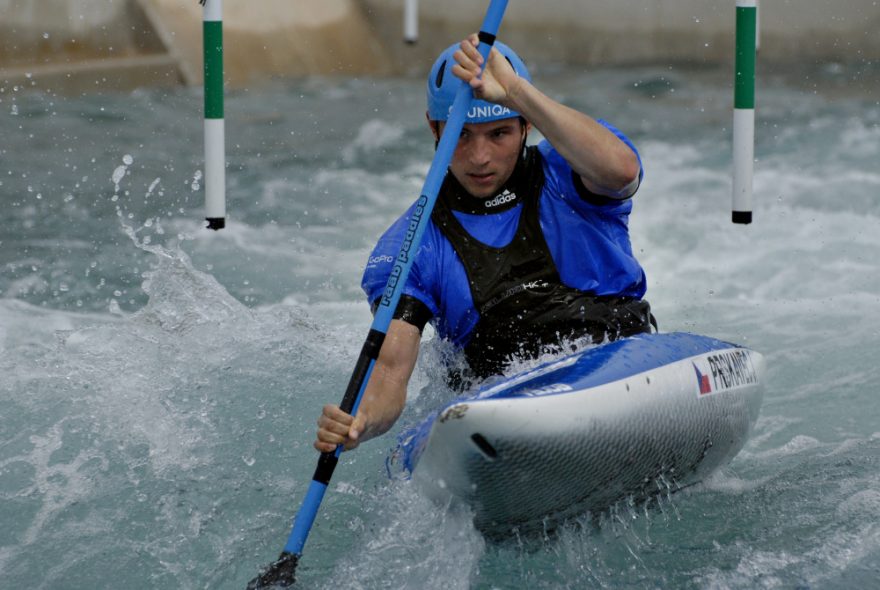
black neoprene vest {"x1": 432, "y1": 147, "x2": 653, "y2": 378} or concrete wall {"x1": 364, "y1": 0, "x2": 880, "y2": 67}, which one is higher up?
black neoprene vest {"x1": 432, "y1": 147, "x2": 653, "y2": 378}

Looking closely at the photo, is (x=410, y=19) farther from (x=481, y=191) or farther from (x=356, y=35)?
(x=481, y=191)

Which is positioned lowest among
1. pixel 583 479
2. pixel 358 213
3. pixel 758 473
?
pixel 358 213

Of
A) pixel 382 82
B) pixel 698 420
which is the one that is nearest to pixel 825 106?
pixel 382 82

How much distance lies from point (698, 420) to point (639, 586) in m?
0.42

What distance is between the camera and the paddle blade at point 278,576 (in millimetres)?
3027

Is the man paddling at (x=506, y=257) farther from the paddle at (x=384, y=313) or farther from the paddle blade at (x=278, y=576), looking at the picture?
the paddle blade at (x=278, y=576)

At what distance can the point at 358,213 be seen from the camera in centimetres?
768

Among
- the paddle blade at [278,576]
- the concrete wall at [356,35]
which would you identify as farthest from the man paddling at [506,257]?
the concrete wall at [356,35]

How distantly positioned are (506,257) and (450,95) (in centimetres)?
43

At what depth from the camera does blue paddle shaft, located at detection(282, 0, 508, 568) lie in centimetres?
311

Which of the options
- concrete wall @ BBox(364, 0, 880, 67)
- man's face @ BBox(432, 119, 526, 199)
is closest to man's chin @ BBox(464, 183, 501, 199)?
man's face @ BBox(432, 119, 526, 199)

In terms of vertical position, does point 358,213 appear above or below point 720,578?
below

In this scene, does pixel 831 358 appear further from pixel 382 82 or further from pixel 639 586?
pixel 382 82

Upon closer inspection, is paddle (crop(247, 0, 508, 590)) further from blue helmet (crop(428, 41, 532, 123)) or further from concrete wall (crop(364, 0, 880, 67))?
concrete wall (crop(364, 0, 880, 67))
